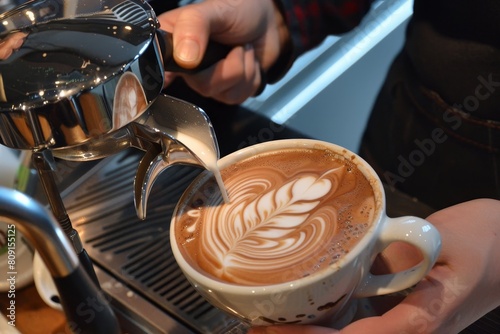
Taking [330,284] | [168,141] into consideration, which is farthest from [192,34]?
[330,284]

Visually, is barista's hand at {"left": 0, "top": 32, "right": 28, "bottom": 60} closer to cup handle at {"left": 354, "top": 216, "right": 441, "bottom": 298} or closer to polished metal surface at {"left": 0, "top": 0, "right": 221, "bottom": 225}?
polished metal surface at {"left": 0, "top": 0, "right": 221, "bottom": 225}

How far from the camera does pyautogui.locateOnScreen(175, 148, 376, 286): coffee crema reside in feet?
1.79

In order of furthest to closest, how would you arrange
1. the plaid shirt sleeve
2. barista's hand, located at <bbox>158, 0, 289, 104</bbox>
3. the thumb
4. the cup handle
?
the plaid shirt sleeve, barista's hand, located at <bbox>158, 0, 289, 104</bbox>, the thumb, the cup handle

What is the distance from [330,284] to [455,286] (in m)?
0.14

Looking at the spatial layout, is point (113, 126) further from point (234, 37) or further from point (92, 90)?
point (234, 37)

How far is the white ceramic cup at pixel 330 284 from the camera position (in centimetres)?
50

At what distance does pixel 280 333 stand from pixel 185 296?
0.17 meters

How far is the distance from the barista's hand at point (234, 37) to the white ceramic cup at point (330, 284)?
293mm

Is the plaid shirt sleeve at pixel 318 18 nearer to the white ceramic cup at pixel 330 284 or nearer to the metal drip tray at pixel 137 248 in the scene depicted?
the metal drip tray at pixel 137 248

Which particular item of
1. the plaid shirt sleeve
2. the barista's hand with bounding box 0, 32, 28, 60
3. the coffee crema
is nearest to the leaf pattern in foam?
the coffee crema

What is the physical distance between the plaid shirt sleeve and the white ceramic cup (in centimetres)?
47

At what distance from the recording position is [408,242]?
0.52 m

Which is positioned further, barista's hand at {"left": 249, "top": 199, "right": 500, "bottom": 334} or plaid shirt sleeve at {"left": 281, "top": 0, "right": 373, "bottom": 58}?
plaid shirt sleeve at {"left": 281, "top": 0, "right": 373, "bottom": 58}

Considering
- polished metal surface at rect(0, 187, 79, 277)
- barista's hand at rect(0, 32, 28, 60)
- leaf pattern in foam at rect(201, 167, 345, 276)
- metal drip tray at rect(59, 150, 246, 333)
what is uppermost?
barista's hand at rect(0, 32, 28, 60)
